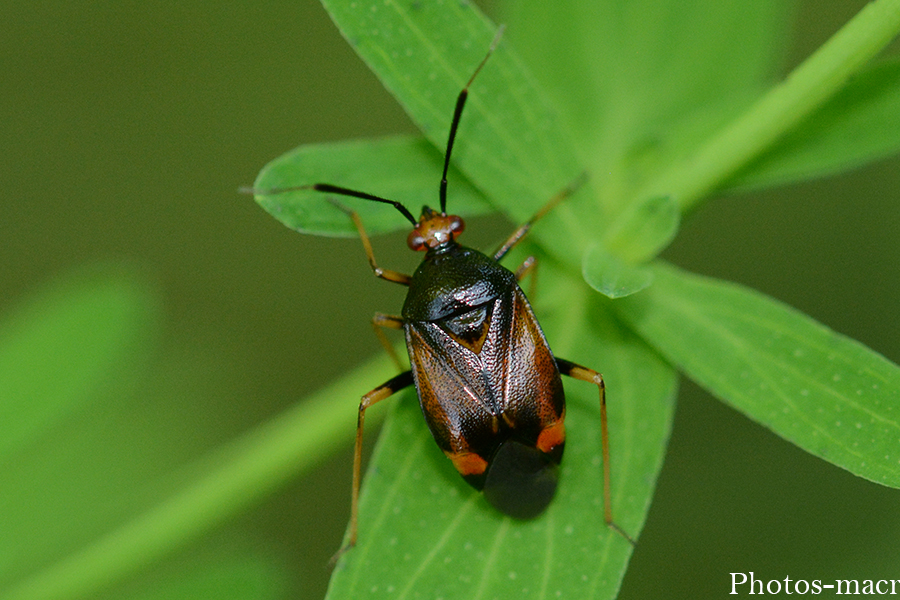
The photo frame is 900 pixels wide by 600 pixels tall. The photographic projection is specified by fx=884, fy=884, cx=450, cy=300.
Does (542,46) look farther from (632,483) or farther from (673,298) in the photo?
(632,483)

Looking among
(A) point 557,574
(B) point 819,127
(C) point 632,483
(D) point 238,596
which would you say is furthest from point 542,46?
(D) point 238,596

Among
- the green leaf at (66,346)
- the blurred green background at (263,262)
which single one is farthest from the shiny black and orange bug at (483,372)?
the blurred green background at (263,262)

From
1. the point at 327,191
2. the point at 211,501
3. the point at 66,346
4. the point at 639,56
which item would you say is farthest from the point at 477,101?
the point at 66,346

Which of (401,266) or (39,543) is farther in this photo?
(401,266)

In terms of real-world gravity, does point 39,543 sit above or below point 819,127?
above

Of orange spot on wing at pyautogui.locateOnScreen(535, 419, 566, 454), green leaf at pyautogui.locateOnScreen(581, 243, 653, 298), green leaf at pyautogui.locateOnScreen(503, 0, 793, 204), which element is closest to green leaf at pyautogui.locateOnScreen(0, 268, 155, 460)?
orange spot on wing at pyautogui.locateOnScreen(535, 419, 566, 454)

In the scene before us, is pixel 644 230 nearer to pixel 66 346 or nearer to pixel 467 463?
pixel 467 463

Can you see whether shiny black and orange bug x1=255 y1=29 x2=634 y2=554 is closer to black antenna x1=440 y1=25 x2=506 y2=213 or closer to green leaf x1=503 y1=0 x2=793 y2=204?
black antenna x1=440 y1=25 x2=506 y2=213
